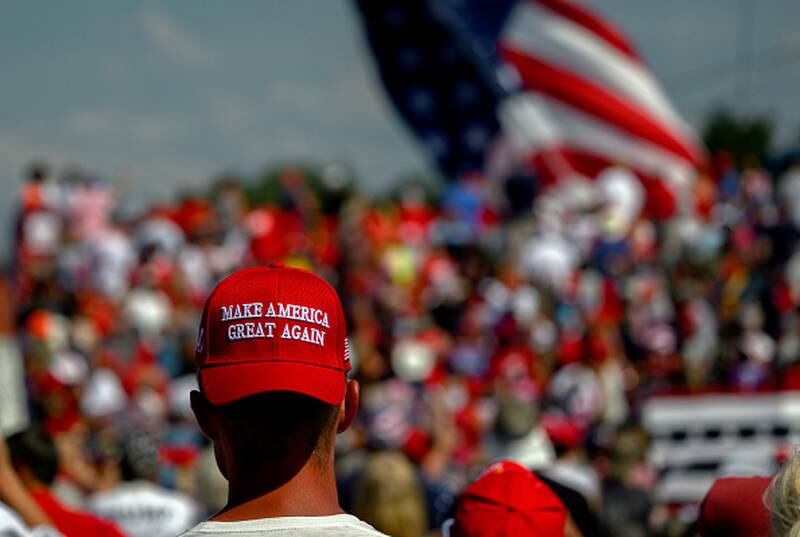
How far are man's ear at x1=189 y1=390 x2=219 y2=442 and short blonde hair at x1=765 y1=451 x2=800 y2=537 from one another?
947 mm

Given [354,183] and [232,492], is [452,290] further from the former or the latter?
[232,492]

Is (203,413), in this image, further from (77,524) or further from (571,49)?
(571,49)

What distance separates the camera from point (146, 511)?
19.6 feet

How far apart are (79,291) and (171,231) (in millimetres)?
1650

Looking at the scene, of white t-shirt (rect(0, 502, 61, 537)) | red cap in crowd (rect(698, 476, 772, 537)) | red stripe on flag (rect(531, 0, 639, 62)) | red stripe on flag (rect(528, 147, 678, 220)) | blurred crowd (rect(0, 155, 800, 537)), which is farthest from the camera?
red stripe on flag (rect(531, 0, 639, 62))

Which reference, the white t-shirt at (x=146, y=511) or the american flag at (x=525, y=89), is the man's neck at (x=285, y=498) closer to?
the white t-shirt at (x=146, y=511)

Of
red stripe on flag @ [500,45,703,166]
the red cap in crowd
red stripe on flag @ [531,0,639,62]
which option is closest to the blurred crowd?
red stripe on flag @ [500,45,703,166]

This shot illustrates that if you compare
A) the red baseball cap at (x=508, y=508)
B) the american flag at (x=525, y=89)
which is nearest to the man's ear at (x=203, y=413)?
the red baseball cap at (x=508, y=508)

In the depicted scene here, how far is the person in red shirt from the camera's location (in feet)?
14.8

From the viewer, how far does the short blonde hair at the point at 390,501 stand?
591cm

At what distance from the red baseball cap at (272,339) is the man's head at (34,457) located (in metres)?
2.74

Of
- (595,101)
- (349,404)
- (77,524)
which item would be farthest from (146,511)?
(595,101)

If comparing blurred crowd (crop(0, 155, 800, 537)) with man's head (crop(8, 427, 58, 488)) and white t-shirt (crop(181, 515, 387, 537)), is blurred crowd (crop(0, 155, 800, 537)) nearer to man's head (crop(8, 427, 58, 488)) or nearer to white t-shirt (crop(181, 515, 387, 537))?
man's head (crop(8, 427, 58, 488))

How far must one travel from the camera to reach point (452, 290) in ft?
48.6
